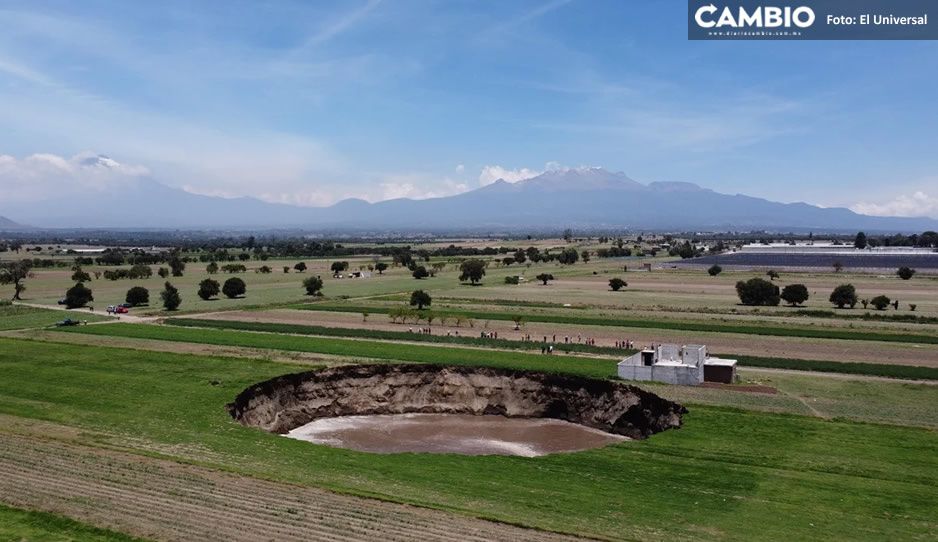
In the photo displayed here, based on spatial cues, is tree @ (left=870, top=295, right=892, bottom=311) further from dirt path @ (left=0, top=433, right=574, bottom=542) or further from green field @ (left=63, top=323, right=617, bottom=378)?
dirt path @ (left=0, top=433, right=574, bottom=542)

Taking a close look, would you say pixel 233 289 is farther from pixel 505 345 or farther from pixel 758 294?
pixel 758 294

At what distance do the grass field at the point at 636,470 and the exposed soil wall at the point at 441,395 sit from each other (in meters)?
3.74

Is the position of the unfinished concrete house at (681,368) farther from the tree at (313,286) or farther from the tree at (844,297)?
the tree at (313,286)

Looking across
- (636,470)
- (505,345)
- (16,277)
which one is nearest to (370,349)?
(505,345)

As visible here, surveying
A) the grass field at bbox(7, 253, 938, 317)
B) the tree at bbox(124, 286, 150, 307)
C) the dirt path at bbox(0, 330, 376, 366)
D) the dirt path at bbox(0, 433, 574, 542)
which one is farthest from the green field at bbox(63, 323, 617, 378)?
the dirt path at bbox(0, 433, 574, 542)

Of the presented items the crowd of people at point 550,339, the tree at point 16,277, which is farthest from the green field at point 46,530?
the tree at point 16,277

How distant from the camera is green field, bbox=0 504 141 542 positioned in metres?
18.4

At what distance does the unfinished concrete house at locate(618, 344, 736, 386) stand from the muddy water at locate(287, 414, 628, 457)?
4.41m

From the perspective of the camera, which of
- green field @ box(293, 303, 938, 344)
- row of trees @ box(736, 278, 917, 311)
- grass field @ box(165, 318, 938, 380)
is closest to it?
grass field @ box(165, 318, 938, 380)

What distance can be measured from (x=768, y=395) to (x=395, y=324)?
1332 inches

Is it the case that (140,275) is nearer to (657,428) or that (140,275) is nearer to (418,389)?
(418,389)

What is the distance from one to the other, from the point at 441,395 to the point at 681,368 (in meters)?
12.8

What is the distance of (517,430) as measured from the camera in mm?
36062

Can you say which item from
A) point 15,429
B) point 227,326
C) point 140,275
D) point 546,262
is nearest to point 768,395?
point 15,429
